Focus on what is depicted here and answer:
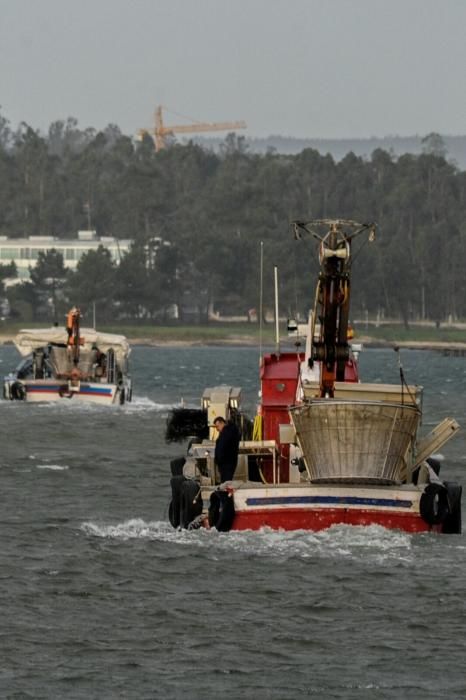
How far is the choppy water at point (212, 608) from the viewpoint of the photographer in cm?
2502

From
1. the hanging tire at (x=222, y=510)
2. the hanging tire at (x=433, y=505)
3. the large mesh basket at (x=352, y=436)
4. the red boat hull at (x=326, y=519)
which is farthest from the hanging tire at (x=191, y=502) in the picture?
the hanging tire at (x=433, y=505)

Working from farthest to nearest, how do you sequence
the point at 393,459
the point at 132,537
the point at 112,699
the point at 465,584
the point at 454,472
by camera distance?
the point at 454,472 < the point at 132,537 < the point at 393,459 < the point at 465,584 < the point at 112,699

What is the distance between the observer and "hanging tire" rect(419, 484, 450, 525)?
34.2m

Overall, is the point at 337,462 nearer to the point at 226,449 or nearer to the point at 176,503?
the point at 226,449

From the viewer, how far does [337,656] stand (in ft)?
86.5

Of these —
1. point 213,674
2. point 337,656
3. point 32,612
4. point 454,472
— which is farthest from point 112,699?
point 454,472

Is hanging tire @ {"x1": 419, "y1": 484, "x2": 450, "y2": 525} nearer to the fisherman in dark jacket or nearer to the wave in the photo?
the wave

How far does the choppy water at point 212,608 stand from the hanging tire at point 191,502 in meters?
0.43

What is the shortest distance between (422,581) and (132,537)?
730 centimetres

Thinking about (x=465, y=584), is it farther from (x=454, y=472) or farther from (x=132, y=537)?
(x=454, y=472)

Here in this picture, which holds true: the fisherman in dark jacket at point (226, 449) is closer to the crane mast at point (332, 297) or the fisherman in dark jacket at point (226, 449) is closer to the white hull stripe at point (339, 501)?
the crane mast at point (332, 297)

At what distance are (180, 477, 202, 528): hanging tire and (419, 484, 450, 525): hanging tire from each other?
4.42m

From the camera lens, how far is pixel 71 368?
86062 mm

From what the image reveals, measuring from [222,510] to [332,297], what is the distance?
4.09 metres
